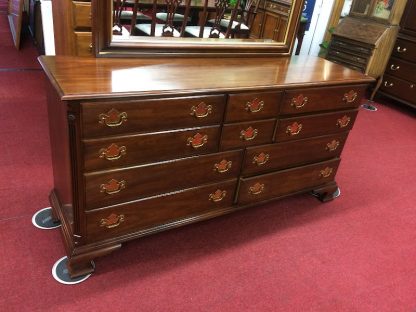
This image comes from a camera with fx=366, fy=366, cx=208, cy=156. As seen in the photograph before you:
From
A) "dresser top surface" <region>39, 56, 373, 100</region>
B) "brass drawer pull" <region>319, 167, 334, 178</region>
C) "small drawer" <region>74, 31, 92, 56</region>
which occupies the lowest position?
"brass drawer pull" <region>319, 167, 334, 178</region>

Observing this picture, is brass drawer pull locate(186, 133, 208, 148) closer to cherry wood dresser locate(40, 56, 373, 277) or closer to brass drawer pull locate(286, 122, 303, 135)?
cherry wood dresser locate(40, 56, 373, 277)

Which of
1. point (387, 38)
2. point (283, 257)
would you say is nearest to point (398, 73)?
point (387, 38)

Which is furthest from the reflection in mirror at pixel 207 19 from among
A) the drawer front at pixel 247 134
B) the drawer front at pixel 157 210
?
the drawer front at pixel 157 210

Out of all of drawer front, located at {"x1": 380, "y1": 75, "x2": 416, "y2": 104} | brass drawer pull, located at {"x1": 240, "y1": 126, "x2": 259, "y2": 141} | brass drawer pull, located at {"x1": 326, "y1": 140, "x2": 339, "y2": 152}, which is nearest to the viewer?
brass drawer pull, located at {"x1": 240, "y1": 126, "x2": 259, "y2": 141}

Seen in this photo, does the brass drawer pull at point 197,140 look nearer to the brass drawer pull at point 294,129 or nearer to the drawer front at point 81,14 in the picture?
the brass drawer pull at point 294,129

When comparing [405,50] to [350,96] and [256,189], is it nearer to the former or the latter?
[350,96]

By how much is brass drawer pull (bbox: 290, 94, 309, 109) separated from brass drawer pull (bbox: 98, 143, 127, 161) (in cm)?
82

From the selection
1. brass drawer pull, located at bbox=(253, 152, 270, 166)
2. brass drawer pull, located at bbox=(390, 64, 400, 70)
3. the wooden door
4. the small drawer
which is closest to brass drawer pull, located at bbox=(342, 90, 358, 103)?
brass drawer pull, located at bbox=(253, 152, 270, 166)

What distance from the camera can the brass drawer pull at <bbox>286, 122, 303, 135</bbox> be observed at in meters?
1.79

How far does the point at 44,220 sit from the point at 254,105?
3.83ft

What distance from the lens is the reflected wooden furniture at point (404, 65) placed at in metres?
3.75

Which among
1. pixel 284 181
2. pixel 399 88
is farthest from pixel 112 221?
pixel 399 88

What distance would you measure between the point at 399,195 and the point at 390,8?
89.3 inches

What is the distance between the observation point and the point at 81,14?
240 centimetres
